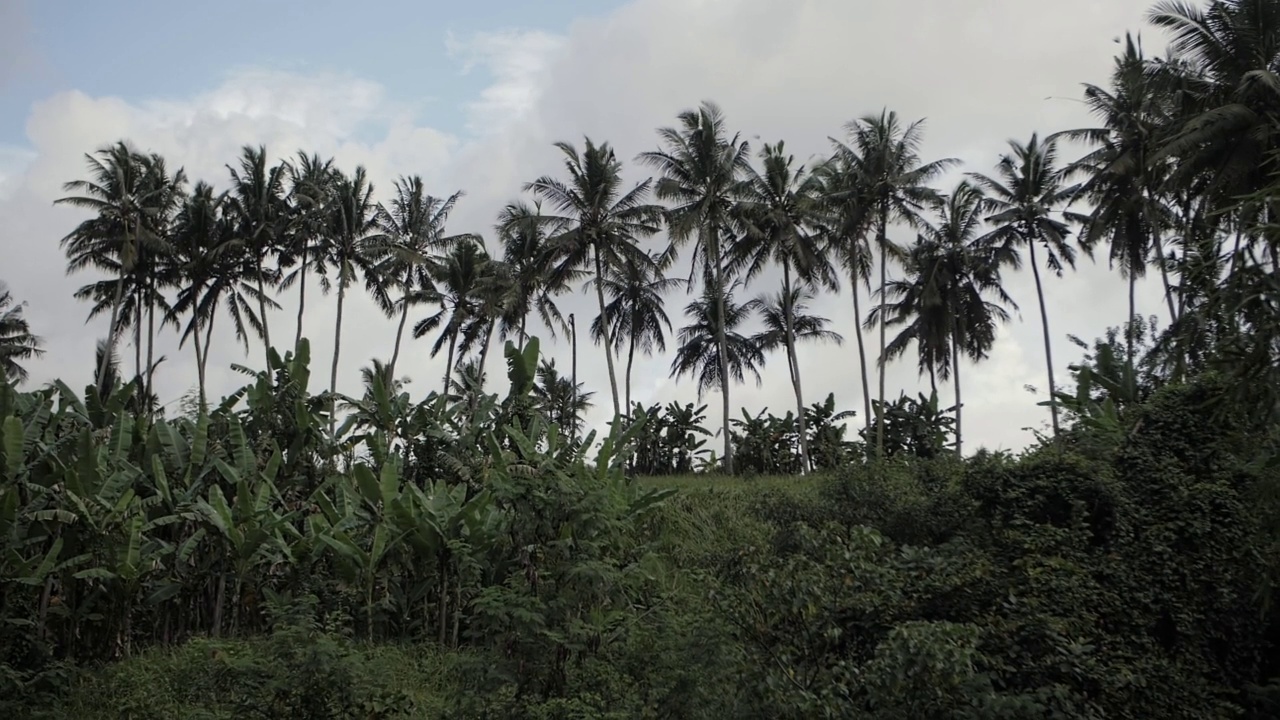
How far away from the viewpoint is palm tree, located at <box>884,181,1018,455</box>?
37531 millimetres

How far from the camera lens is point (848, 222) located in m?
32.8

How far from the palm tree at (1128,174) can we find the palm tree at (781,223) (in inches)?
317

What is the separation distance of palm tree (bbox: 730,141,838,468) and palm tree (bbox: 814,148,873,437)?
1.58ft

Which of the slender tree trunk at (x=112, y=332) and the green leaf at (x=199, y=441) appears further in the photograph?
the slender tree trunk at (x=112, y=332)

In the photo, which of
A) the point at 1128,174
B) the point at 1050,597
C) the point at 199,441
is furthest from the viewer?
the point at 1128,174

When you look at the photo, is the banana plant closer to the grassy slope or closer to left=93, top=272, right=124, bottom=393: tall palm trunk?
the grassy slope

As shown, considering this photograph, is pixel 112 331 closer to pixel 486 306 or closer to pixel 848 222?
pixel 486 306

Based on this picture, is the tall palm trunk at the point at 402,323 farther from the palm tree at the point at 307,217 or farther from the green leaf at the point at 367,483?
the green leaf at the point at 367,483

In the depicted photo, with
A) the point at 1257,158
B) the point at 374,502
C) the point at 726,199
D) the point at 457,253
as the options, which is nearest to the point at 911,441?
the point at 726,199

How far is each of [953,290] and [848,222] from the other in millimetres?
7533

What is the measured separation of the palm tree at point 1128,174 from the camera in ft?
95.7

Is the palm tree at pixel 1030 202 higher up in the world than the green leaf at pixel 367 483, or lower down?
higher up

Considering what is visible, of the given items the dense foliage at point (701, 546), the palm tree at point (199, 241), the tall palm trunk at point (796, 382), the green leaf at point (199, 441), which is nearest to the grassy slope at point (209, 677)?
the dense foliage at point (701, 546)

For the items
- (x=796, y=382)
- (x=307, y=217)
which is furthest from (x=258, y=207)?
(x=796, y=382)
